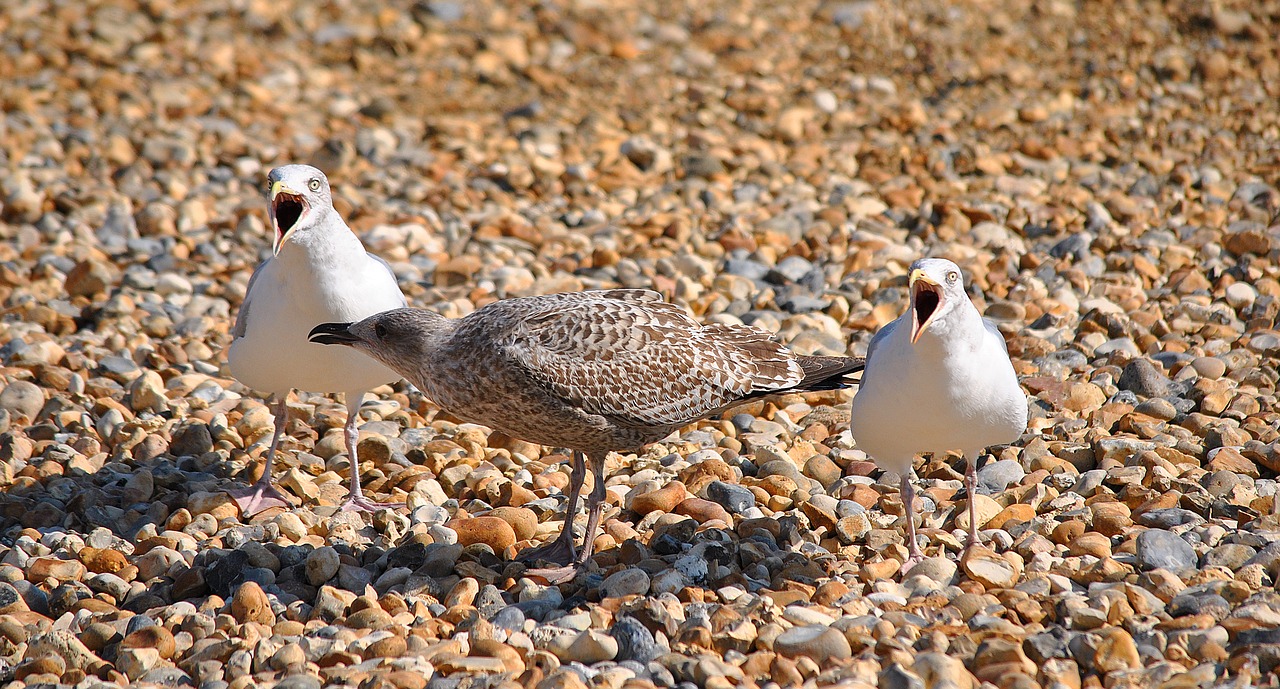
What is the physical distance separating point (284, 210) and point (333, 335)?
27.4 inches

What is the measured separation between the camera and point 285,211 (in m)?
5.45

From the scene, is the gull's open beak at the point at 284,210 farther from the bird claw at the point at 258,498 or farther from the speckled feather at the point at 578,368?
the bird claw at the point at 258,498

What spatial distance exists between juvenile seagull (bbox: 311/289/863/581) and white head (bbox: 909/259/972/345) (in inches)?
35.2

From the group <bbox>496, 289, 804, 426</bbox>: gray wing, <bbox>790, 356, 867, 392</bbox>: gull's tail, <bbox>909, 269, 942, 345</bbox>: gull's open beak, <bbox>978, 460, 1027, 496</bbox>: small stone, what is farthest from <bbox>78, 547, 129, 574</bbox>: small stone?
<bbox>978, 460, 1027, 496</bbox>: small stone

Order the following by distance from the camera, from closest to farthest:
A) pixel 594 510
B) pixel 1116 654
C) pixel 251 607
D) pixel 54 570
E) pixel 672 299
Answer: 1. pixel 1116 654
2. pixel 251 607
3. pixel 54 570
4. pixel 594 510
5. pixel 672 299

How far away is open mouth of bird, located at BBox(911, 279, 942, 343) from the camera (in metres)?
4.39

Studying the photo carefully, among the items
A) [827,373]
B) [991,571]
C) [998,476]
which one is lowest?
[998,476]

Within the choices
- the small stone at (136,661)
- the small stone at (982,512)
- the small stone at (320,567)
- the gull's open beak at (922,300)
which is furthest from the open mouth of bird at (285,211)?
the small stone at (982,512)

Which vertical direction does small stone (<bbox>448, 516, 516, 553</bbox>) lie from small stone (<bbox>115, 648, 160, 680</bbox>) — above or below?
below

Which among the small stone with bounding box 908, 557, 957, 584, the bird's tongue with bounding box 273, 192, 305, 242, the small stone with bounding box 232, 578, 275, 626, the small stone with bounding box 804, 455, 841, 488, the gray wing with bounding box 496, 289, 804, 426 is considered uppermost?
the bird's tongue with bounding box 273, 192, 305, 242

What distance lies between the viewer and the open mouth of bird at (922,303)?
14.4 feet

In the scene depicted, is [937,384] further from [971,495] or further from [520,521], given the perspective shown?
[520,521]

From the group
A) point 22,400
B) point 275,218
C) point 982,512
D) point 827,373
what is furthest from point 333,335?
point 982,512

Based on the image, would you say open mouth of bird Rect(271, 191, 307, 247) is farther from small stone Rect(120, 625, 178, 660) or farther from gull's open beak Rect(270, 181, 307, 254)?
small stone Rect(120, 625, 178, 660)
